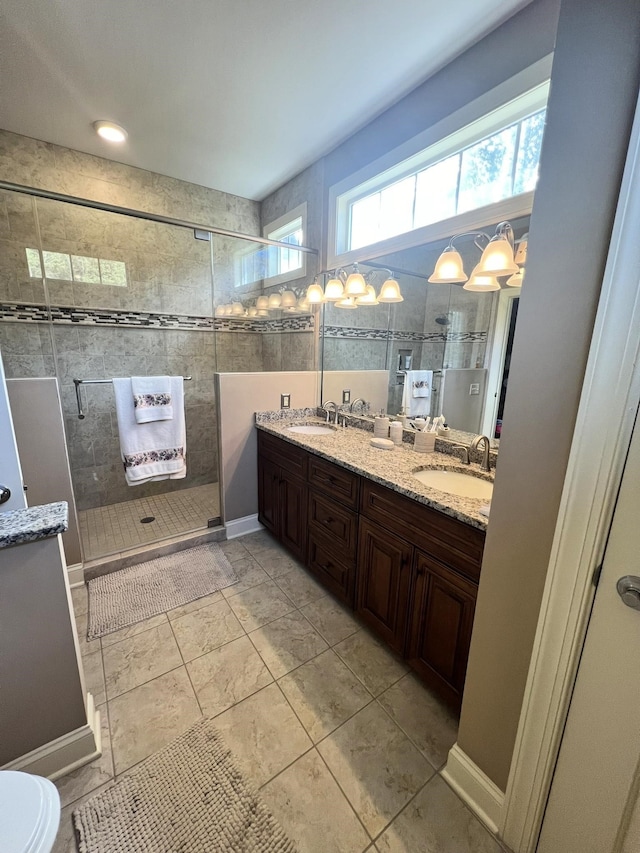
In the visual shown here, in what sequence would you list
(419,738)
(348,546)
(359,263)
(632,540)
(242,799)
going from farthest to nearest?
(359,263) < (348,546) < (419,738) < (242,799) < (632,540)

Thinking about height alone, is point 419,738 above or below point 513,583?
below

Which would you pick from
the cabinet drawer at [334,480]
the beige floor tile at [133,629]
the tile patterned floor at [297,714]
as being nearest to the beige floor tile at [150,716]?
the tile patterned floor at [297,714]

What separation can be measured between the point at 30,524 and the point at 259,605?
4.35 feet

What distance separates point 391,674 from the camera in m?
1.58

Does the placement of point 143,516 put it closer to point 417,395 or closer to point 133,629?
point 133,629

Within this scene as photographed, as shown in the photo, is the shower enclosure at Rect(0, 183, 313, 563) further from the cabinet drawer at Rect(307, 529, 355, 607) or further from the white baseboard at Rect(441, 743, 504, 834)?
the white baseboard at Rect(441, 743, 504, 834)

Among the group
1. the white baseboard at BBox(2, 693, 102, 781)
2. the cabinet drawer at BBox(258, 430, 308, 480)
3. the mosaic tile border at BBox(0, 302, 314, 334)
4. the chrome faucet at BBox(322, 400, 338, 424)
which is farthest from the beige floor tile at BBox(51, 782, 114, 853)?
the mosaic tile border at BBox(0, 302, 314, 334)

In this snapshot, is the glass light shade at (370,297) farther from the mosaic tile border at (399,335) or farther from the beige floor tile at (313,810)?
the beige floor tile at (313,810)

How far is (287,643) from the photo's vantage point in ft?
5.68

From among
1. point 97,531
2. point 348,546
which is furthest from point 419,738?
point 97,531

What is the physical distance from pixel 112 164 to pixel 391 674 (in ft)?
13.1

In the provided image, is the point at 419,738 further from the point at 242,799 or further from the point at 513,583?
the point at 513,583

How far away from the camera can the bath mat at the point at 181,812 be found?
101cm

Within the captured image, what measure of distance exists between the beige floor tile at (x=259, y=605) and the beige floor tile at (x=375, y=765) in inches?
26.4
